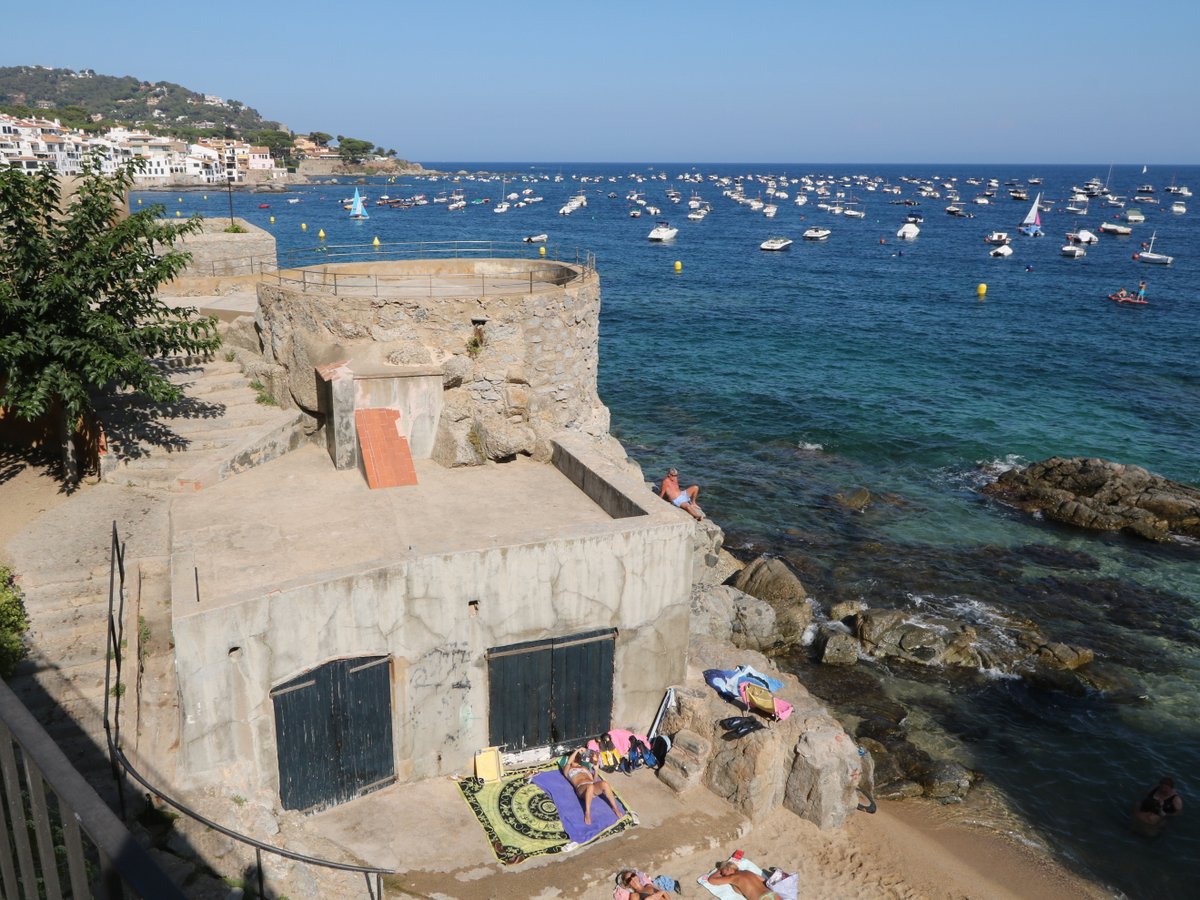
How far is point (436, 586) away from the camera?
12.7 m

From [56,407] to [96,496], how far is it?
2141mm

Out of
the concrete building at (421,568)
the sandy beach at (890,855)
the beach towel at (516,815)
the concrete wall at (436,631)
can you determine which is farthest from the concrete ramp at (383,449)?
the beach towel at (516,815)

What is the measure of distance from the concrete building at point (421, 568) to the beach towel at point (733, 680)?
997 mm

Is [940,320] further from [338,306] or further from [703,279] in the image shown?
[338,306]

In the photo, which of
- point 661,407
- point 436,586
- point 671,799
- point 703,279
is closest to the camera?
point 436,586

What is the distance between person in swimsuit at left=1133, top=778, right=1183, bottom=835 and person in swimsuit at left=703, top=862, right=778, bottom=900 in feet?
27.8

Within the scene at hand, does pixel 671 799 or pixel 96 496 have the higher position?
pixel 96 496

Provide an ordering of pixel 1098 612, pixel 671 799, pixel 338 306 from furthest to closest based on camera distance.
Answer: pixel 1098 612 < pixel 338 306 < pixel 671 799

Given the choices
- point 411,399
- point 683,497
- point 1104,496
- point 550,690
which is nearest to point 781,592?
point 683,497

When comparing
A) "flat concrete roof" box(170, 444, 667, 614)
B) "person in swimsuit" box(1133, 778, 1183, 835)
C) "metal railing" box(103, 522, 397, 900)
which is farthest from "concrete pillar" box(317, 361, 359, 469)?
"person in swimsuit" box(1133, 778, 1183, 835)

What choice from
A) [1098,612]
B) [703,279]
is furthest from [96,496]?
[703,279]

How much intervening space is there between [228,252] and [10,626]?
20563mm

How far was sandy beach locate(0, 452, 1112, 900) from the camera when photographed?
12984 mm

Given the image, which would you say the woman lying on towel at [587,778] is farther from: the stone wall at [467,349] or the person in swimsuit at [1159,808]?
the person in swimsuit at [1159,808]
